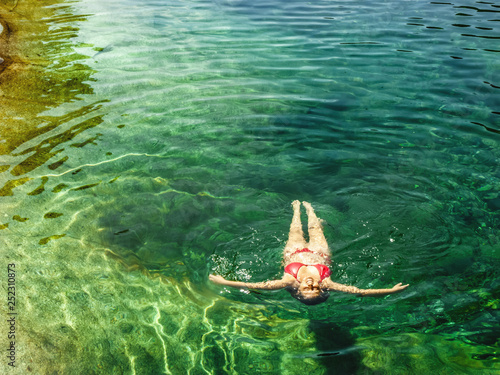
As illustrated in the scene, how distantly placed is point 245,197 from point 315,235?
1.40 m

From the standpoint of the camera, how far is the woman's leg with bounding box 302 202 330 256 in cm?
527

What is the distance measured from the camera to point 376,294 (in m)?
4.38

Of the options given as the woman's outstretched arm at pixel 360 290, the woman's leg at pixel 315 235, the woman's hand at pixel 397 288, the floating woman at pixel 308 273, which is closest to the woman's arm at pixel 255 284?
the floating woman at pixel 308 273

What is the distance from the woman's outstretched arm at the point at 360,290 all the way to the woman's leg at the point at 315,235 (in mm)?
664

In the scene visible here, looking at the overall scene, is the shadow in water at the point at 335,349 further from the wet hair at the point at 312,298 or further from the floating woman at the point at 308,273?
the floating woman at the point at 308,273

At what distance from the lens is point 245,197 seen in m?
6.15

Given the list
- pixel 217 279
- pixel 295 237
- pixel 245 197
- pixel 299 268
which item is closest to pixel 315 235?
pixel 295 237

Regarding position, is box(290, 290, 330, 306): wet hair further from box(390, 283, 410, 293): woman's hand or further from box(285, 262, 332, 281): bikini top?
box(390, 283, 410, 293): woman's hand

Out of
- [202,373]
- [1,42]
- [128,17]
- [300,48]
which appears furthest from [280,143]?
[128,17]

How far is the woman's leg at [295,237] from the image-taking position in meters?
5.27

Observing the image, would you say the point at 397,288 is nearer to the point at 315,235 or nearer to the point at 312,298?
the point at 312,298

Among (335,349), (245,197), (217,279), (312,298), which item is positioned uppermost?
(245,197)

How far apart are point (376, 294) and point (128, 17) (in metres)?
14.6

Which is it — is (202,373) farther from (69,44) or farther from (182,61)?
(69,44)
